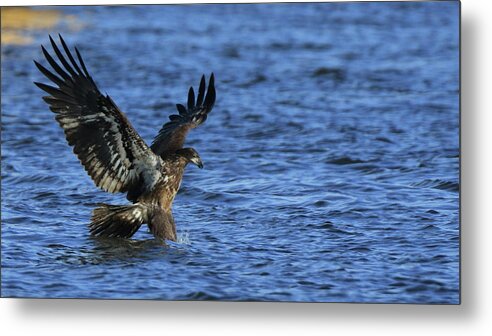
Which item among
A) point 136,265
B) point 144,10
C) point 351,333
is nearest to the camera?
point 351,333

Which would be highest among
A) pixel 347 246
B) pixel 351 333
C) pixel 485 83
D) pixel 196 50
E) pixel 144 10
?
pixel 144 10

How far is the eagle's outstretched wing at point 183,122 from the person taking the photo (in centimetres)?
633

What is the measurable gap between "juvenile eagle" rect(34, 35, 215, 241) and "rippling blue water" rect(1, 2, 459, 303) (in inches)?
5.4


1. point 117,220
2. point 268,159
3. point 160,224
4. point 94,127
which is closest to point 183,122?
point 160,224

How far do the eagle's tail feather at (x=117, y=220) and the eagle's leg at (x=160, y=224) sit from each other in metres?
0.05

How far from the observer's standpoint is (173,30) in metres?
9.80

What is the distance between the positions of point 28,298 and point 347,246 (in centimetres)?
154

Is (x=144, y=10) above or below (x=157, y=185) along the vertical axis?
above

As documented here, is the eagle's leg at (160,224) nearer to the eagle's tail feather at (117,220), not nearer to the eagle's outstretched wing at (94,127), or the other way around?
the eagle's tail feather at (117,220)

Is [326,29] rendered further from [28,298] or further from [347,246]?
[28,298]

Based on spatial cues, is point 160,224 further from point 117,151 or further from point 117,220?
point 117,151

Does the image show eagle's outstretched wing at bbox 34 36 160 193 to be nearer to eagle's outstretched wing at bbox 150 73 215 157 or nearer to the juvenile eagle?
the juvenile eagle

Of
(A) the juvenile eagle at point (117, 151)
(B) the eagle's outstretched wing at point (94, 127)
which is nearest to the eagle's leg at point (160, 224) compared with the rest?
(A) the juvenile eagle at point (117, 151)

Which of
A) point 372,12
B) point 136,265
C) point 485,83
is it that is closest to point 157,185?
point 136,265
